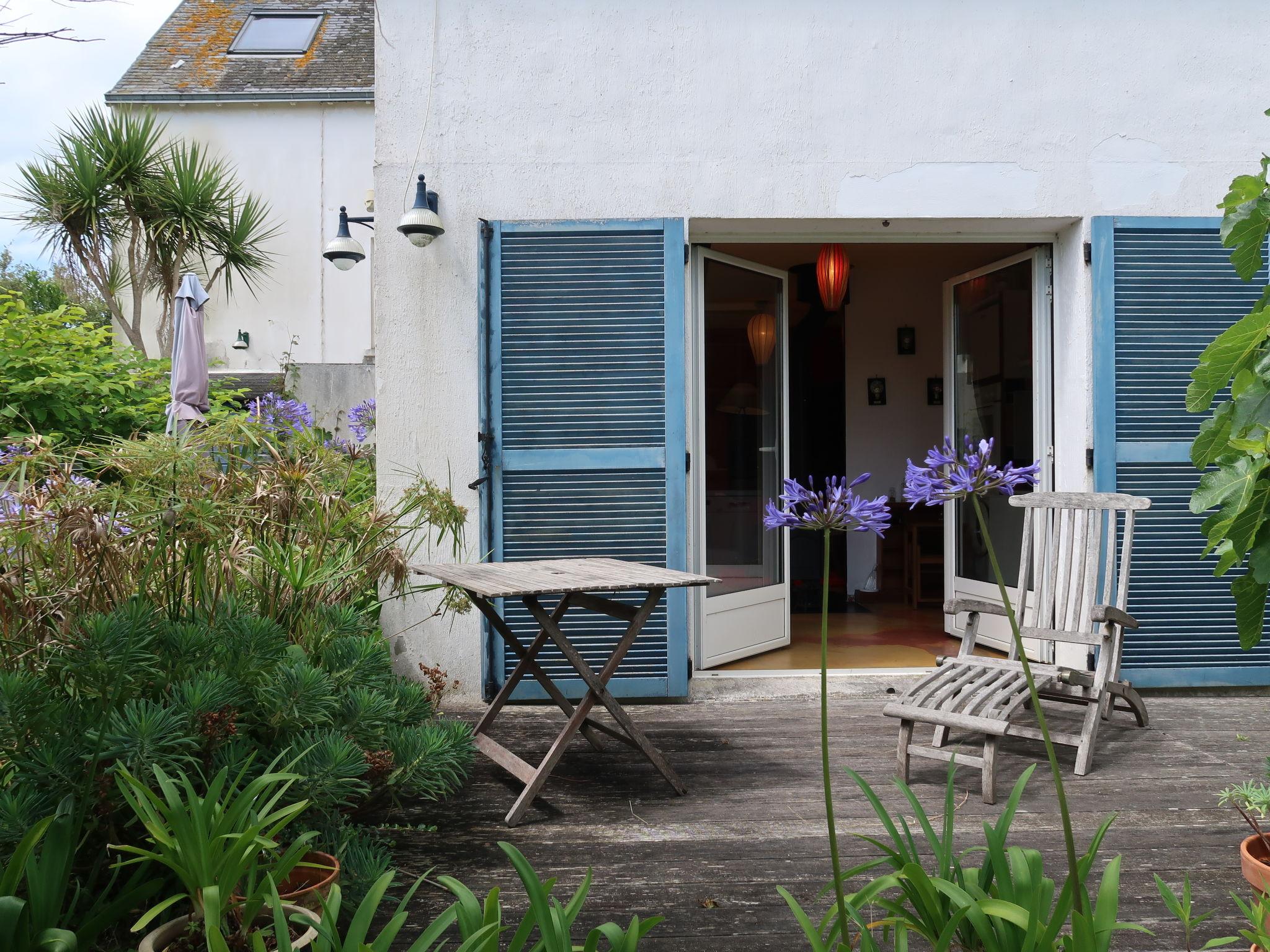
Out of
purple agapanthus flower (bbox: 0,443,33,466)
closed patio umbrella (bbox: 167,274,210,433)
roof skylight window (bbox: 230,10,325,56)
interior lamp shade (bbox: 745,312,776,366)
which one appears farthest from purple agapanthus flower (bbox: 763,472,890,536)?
roof skylight window (bbox: 230,10,325,56)

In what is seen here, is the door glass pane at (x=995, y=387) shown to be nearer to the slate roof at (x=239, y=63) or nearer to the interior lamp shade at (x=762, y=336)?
the interior lamp shade at (x=762, y=336)

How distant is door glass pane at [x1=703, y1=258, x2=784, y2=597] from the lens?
16.8 feet

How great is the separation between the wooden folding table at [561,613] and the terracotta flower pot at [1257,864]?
1567 mm

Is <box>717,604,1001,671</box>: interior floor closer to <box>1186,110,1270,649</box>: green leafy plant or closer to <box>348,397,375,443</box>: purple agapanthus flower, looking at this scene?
<box>348,397,375,443</box>: purple agapanthus flower

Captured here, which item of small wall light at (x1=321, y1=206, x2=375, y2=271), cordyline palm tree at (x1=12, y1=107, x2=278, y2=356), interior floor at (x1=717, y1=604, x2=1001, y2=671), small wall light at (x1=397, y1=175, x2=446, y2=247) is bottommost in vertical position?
interior floor at (x1=717, y1=604, x2=1001, y2=671)

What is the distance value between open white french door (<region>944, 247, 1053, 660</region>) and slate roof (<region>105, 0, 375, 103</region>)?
943 cm

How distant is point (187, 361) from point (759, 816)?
13.9 ft

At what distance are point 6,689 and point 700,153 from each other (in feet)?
12.4

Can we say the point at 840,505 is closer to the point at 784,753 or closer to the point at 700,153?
the point at 784,753

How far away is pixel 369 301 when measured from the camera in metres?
13.4

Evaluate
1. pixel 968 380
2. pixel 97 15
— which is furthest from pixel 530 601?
pixel 968 380

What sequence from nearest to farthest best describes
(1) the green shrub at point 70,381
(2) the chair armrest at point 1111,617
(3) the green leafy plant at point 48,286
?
1. (2) the chair armrest at point 1111,617
2. (1) the green shrub at point 70,381
3. (3) the green leafy plant at point 48,286

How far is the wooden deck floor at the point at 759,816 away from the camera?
241 centimetres

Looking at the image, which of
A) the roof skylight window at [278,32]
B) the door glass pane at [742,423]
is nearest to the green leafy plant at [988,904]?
the door glass pane at [742,423]
